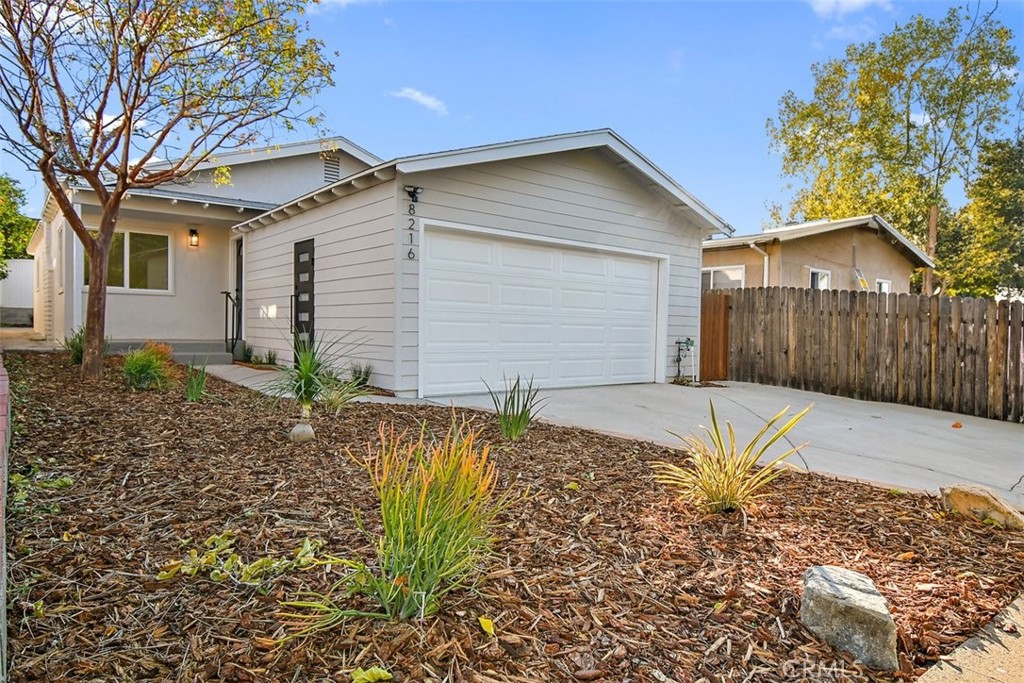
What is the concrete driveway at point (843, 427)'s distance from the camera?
4305 millimetres

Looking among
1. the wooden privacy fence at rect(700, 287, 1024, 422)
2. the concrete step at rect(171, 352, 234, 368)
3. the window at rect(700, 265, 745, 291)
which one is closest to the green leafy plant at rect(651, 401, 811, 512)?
the wooden privacy fence at rect(700, 287, 1024, 422)

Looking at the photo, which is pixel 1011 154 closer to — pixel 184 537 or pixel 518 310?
pixel 518 310

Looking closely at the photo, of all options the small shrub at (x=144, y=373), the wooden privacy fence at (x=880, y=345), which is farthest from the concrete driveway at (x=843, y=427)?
the small shrub at (x=144, y=373)

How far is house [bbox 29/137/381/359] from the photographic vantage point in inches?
400

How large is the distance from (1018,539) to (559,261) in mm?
6089

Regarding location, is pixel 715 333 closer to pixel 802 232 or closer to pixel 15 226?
pixel 802 232

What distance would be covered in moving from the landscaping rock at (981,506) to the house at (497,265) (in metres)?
5.16

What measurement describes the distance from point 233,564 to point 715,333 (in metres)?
9.52

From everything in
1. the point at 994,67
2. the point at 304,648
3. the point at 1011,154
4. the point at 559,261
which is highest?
the point at 994,67

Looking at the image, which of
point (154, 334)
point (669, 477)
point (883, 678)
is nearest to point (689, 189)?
point (669, 477)

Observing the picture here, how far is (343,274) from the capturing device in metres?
7.95

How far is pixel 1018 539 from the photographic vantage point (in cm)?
283

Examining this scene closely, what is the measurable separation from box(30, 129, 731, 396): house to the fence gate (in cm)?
52

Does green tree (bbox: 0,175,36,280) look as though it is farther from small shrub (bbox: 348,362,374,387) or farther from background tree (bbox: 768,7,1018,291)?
background tree (bbox: 768,7,1018,291)
